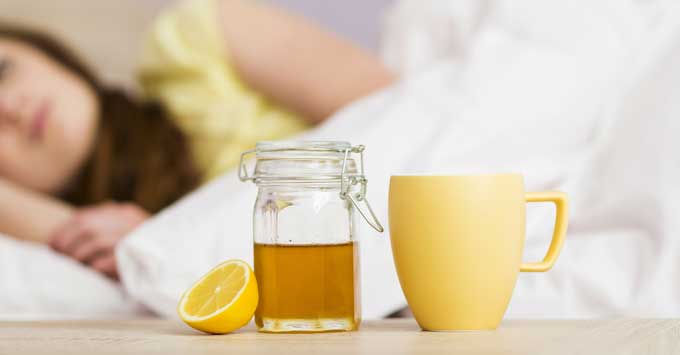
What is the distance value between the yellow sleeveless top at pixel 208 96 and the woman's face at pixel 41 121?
0.17 meters

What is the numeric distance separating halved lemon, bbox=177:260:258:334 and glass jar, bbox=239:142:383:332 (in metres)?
0.01

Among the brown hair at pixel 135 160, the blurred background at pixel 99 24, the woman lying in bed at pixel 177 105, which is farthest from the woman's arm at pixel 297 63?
the blurred background at pixel 99 24

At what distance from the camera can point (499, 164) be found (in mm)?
1093

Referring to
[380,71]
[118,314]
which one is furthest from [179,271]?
[380,71]

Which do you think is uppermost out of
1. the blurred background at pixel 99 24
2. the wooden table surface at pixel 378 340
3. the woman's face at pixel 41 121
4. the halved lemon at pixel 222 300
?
the blurred background at pixel 99 24

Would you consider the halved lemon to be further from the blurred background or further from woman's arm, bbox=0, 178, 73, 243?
the blurred background

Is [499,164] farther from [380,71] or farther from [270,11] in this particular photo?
[270,11]

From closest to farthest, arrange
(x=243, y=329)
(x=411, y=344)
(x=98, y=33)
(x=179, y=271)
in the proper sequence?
(x=411, y=344)
(x=243, y=329)
(x=179, y=271)
(x=98, y=33)

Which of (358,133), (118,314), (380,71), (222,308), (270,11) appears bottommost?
(118,314)

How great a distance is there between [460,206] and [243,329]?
216 mm

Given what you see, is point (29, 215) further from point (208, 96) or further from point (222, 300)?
point (222, 300)

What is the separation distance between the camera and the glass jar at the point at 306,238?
659mm

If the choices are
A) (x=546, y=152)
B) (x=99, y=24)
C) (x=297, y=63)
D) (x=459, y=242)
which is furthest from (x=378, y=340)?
(x=99, y=24)

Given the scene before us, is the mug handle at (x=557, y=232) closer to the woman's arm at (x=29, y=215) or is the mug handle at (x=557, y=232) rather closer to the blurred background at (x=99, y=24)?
the woman's arm at (x=29, y=215)
